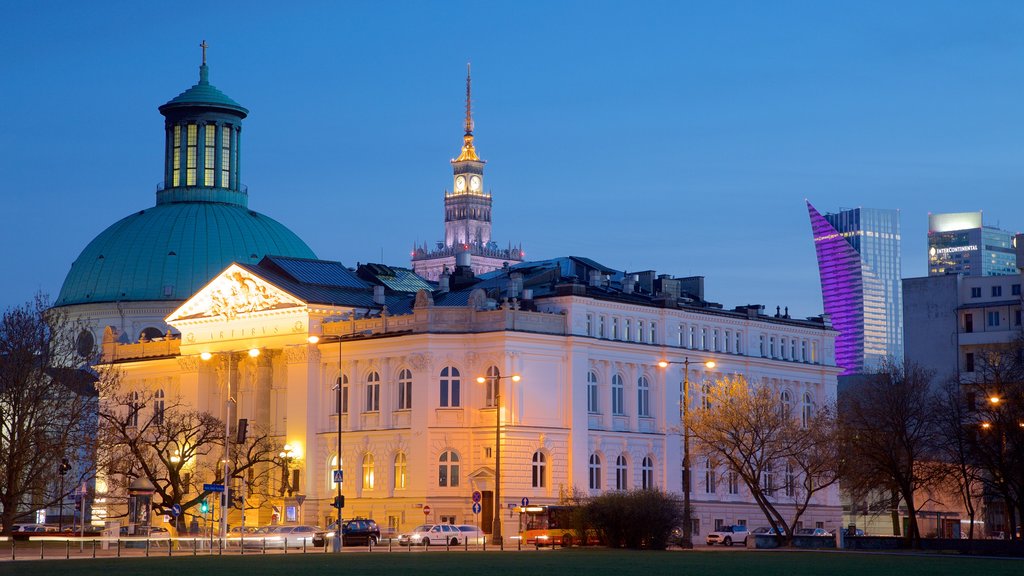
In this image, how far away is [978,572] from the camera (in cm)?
6631

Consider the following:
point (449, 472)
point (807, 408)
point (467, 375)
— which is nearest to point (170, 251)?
point (467, 375)

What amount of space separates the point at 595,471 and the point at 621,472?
3011 mm

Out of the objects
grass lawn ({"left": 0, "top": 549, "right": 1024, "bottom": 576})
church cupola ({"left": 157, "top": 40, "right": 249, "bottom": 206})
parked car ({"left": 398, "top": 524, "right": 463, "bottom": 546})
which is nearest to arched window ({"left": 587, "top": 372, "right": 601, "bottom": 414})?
parked car ({"left": 398, "top": 524, "right": 463, "bottom": 546})

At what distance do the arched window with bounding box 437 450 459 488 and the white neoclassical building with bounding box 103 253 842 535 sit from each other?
0.45 feet

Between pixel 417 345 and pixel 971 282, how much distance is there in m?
60.3

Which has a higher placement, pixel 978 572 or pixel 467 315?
pixel 467 315

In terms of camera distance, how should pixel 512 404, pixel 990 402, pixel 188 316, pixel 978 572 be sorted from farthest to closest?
pixel 188 316, pixel 512 404, pixel 990 402, pixel 978 572

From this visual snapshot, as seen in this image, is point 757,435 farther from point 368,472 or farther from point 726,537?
point 368,472

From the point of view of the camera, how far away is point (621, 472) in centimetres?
13625

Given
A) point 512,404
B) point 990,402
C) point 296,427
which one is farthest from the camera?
point 296,427

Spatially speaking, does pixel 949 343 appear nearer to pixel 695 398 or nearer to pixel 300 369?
pixel 695 398

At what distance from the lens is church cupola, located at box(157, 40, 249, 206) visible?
18438 cm

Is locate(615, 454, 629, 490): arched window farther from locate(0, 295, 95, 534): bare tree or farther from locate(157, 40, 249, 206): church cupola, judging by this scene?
locate(157, 40, 249, 206): church cupola

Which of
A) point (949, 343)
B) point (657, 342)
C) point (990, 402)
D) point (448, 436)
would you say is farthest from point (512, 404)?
point (949, 343)
